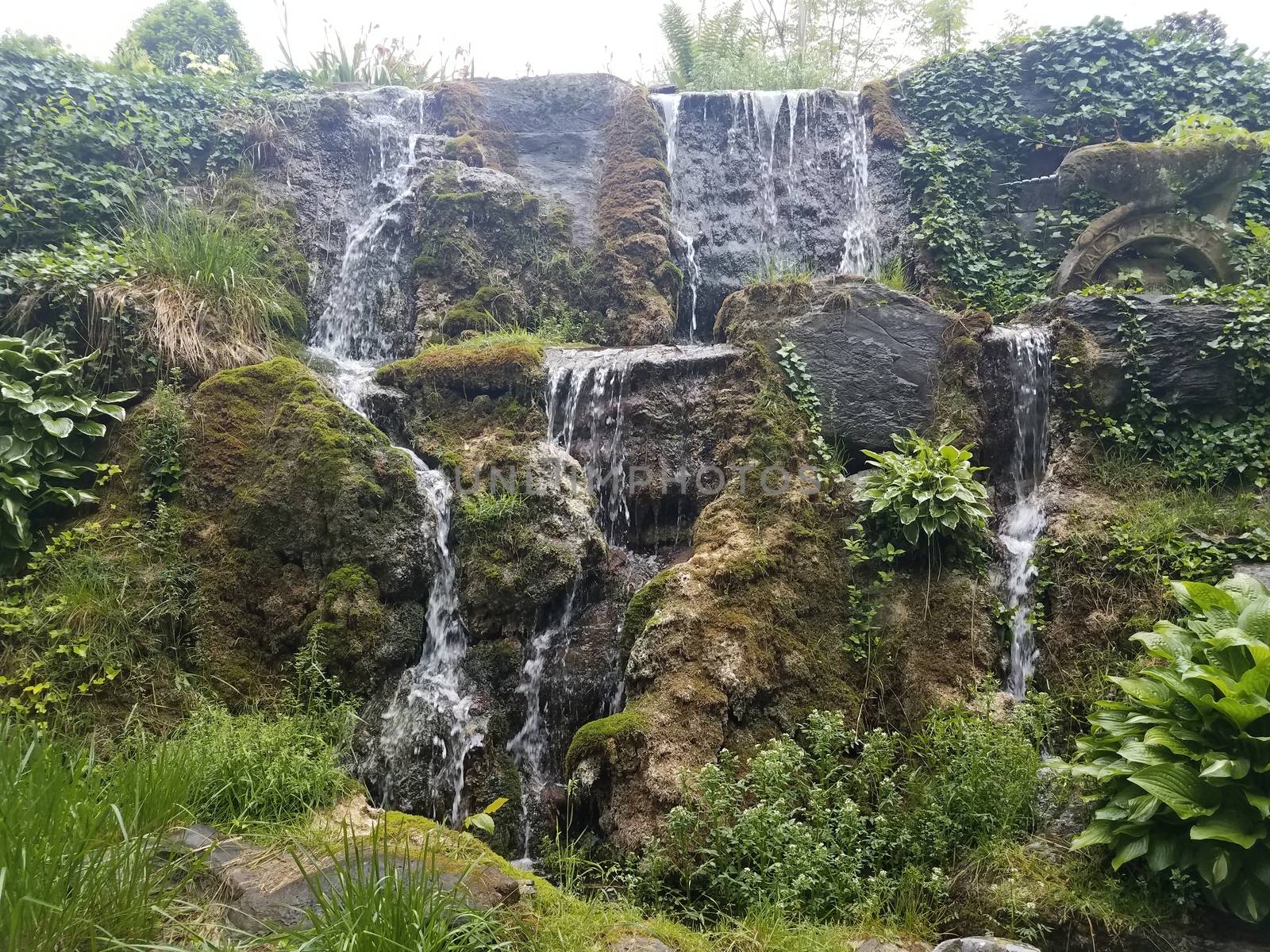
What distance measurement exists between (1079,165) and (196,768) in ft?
34.8

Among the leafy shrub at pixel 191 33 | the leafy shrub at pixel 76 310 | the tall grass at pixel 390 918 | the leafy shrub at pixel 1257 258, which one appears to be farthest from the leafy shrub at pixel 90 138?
the leafy shrub at pixel 1257 258

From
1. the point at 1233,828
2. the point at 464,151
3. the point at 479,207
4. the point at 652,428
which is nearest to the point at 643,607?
the point at 652,428

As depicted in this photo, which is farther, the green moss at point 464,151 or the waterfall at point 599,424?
the green moss at point 464,151

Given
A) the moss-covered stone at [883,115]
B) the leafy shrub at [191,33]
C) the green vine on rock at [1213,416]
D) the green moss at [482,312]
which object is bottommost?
the green vine on rock at [1213,416]

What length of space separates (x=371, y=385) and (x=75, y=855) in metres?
5.35

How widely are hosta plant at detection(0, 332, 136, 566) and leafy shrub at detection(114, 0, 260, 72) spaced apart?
32.2 feet

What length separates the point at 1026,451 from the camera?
22.4 ft

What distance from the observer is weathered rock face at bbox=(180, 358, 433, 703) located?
209 inches

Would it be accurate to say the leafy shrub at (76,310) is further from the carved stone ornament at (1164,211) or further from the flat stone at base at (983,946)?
the carved stone ornament at (1164,211)

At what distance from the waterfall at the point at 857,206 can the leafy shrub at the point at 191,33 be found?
1023 centimetres

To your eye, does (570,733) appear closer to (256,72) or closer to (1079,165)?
(1079,165)

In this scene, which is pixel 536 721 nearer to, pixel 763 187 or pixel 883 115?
pixel 763 187

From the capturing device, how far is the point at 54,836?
252 centimetres

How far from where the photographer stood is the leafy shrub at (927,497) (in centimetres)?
550
